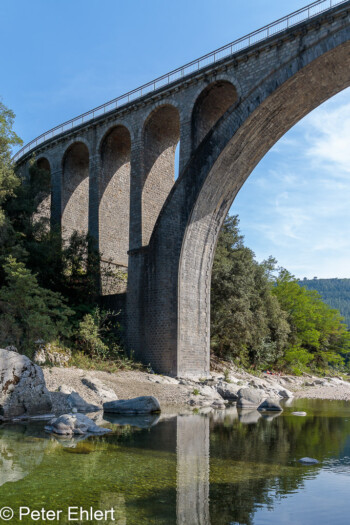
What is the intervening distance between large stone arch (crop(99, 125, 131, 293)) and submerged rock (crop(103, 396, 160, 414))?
11437 millimetres

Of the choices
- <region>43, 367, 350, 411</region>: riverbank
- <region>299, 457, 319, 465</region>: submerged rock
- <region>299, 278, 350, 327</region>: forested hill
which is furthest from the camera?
<region>299, 278, 350, 327</region>: forested hill

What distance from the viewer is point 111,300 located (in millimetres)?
20562

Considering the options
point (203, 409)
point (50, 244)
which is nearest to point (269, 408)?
point (203, 409)

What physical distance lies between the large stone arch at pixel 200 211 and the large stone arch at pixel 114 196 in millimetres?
4296

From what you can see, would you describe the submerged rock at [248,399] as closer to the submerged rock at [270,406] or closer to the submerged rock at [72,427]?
the submerged rock at [270,406]

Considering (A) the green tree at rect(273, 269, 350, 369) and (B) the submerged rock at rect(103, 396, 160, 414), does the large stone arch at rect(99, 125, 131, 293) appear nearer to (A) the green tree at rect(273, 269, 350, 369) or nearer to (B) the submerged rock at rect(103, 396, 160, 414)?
(B) the submerged rock at rect(103, 396, 160, 414)

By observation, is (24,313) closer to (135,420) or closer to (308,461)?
(135,420)

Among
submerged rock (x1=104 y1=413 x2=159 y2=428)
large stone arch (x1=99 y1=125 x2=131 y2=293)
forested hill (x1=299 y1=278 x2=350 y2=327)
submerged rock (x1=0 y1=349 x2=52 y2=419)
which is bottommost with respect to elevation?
submerged rock (x1=104 y1=413 x2=159 y2=428)

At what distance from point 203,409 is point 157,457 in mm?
6608

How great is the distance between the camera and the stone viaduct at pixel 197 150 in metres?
17.1

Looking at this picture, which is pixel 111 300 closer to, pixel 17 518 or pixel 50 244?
pixel 50 244

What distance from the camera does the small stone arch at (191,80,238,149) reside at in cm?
1945

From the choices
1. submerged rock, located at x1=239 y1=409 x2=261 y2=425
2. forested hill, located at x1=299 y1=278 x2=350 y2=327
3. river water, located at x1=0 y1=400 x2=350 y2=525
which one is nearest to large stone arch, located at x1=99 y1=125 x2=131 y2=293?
submerged rock, located at x1=239 y1=409 x2=261 y2=425

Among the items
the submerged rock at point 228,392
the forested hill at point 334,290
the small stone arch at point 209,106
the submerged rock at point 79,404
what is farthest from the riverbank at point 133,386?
the forested hill at point 334,290
